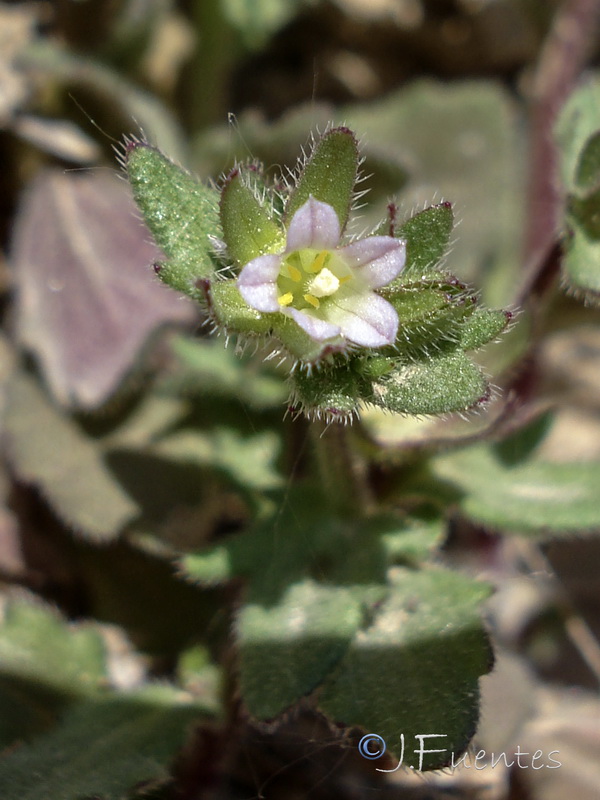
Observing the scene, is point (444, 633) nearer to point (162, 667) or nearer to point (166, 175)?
point (162, 667)

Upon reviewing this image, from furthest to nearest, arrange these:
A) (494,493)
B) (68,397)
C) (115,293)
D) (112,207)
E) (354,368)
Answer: (112,207)
(115,293)
(68,397)
(494,493)
(354,368)

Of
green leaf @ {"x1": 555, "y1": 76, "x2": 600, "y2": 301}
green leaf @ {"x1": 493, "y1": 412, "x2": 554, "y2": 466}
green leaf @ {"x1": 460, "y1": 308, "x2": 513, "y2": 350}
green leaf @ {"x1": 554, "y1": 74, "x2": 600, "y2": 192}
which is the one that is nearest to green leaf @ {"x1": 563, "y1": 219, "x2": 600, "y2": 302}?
green leaf @ {"x1": 555, "y1": 76, "x2": 600, "y2": 301}

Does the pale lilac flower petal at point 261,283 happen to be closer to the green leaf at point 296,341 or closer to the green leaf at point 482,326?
the green leaf at point 296,341

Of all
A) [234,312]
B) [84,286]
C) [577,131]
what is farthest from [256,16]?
[234,312]

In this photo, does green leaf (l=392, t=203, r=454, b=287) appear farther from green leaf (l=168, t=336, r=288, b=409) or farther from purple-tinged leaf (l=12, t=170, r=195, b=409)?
purple-tinged leaf (l=12, t=170, r=195, b=409)

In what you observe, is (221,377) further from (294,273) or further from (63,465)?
(294,273)

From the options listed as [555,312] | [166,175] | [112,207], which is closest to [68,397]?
[112,207]

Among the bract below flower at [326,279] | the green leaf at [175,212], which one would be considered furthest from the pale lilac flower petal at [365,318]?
the green leaf at [175,212]
